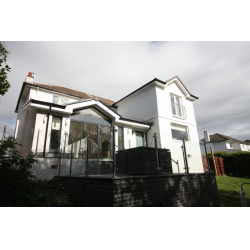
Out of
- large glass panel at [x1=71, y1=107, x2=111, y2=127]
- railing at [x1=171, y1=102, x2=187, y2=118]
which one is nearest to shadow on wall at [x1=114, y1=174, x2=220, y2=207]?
large glass panel at [x1=71, y1=107, x2=111, y2=127]

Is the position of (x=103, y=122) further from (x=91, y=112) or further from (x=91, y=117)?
(x=91, y=112)

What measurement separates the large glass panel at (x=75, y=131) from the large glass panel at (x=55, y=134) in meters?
0.73

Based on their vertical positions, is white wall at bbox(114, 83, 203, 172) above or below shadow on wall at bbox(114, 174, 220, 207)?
above

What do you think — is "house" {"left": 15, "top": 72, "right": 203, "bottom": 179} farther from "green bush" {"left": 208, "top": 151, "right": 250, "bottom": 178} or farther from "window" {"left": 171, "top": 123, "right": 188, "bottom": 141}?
"green bush" {"left": 208, "top": 151, "right": 250, "bottom": 178}

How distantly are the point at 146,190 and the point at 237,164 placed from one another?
15772 mm

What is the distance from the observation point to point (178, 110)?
1473 centimetres

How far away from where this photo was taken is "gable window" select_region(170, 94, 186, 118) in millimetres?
14271

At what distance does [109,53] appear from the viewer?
877 cm

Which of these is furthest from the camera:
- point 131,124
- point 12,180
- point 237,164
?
point 237,164

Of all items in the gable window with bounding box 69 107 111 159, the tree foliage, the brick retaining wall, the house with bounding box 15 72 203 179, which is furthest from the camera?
the gable window with bounding box 69 107 111 159

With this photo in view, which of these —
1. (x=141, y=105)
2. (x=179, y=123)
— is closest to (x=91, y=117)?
(x=141, y=105)

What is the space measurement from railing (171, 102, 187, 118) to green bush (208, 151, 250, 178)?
534 cm

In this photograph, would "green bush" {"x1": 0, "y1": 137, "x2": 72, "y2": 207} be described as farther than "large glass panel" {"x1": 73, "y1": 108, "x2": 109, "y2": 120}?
No

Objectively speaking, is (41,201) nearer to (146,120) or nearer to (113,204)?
(113,204)
